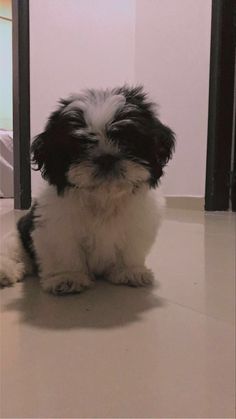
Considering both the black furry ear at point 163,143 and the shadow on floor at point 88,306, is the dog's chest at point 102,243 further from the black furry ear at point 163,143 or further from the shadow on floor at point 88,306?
the black furry ear at point 163,143

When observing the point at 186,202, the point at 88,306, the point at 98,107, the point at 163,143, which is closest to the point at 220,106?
the point at 186,202

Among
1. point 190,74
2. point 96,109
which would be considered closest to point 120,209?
point 96,109

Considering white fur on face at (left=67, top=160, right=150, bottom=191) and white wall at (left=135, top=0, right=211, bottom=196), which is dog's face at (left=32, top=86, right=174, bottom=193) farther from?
white wall at (left=135, top=0, right=211, bottom=196)

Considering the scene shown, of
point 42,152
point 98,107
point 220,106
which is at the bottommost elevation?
point 42,152

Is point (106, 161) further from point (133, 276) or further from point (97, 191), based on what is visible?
point (133, 276)

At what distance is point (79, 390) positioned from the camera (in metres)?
0.80

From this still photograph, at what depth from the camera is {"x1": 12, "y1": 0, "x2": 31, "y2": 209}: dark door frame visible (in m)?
3.45

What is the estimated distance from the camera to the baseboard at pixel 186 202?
11.8ft

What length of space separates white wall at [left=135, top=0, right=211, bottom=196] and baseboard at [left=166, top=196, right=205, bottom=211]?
0.13 ft

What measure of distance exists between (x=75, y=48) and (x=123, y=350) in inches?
128

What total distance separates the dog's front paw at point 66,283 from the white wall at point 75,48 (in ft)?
7.32

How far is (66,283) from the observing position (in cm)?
138

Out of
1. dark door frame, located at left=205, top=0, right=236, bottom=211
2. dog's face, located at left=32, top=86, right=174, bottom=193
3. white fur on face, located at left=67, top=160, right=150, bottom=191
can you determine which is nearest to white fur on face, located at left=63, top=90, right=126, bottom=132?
dog's face, located at left=32, top=86, right=174, bottom=193

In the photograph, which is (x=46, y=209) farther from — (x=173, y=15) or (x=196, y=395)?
(x=173, y=15)
